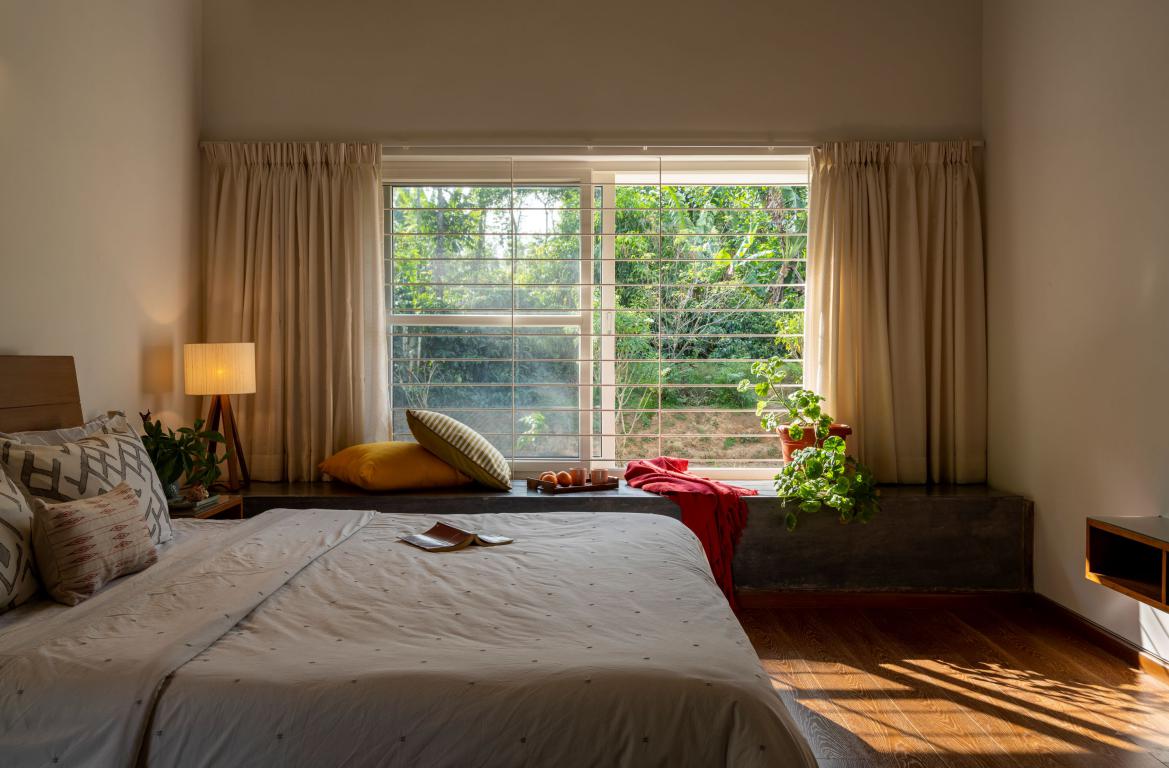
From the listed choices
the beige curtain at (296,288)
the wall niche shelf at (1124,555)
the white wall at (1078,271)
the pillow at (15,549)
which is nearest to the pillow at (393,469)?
the beige curtain at (296,288)

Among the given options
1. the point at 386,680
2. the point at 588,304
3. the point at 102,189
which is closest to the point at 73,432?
the point at 102,189

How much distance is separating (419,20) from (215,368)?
1.98 meters

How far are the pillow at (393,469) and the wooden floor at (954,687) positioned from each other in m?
1.50

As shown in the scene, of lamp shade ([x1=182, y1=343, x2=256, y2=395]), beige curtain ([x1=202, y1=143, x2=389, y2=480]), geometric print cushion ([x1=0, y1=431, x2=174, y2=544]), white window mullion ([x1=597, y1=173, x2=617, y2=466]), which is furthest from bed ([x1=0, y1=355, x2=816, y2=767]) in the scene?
white window mullion ([x1=597, y1=173, x2=617, y2=466])

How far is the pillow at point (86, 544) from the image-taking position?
6.17 ft

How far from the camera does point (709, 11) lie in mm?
4012

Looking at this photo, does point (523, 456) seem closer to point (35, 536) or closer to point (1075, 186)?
point (35, 536)

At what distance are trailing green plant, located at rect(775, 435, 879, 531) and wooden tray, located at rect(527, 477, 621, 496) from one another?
2.48 ft

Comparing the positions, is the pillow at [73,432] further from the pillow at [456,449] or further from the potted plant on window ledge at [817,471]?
the potted plant on window ledge at [817,471]

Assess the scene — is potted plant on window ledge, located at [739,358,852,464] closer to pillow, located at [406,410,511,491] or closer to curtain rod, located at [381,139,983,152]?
curtain rod, located at [381,139,983,152]

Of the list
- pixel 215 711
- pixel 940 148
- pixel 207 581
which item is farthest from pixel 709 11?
pixel 215 711

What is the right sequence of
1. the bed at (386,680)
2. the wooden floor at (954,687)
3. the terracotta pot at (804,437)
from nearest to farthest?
the bed at (386,680)
the wooden floor at (954,687)
the terracotta pot at (804,437)

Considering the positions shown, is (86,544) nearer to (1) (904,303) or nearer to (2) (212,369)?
(2) (212,369)

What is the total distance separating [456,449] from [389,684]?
2.26 meters
